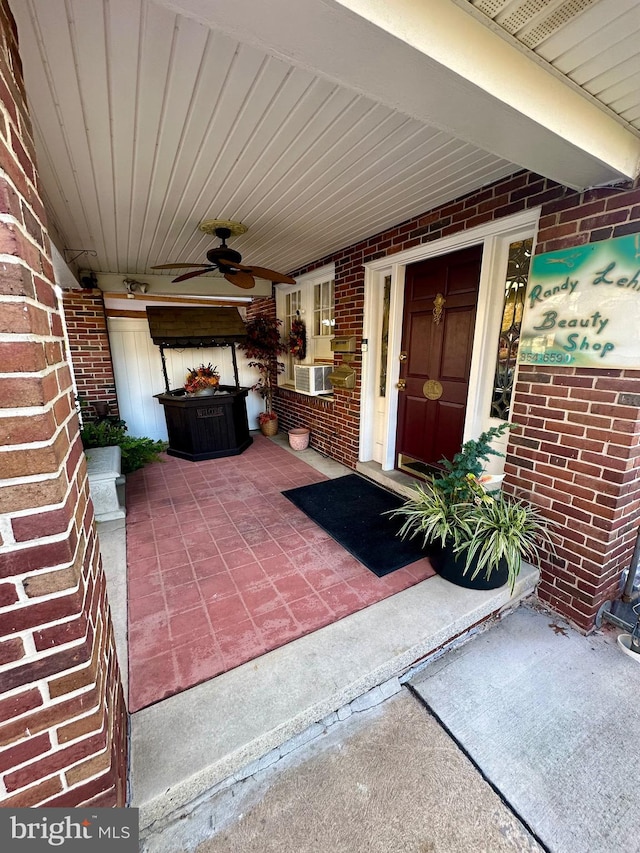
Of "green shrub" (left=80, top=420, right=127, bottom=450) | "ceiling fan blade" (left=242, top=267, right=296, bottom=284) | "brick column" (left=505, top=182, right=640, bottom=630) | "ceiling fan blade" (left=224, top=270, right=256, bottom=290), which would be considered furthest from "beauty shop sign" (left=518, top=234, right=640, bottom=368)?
"green shrub" (left=80, top=420, right=127, bottom=450)

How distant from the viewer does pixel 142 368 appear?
16.8 feet

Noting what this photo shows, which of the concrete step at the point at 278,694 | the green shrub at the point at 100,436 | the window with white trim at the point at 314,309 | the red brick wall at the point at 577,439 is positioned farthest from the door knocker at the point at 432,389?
the green shrub at the point at 100,436

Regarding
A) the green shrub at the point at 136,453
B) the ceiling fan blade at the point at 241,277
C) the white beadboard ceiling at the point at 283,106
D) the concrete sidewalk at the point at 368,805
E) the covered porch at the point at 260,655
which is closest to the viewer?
the white beadboard ceiling at the point at 283,106

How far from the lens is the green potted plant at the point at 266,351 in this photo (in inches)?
208

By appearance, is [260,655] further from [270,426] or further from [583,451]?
[270,426]

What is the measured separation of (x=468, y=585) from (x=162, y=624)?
68.4 inches

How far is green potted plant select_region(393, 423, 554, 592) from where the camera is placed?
1948 millimetres

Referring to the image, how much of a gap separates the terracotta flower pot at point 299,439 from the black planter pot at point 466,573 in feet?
9.15

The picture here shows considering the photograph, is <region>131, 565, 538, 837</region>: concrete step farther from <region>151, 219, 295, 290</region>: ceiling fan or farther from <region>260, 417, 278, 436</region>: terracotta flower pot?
<region>260, 417, 278, 436</region>: terracotta flower pot

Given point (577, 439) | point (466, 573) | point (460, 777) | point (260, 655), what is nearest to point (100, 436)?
point (260, 655)

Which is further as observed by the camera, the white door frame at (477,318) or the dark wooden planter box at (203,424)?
the dark wooden planter box at (203,424)

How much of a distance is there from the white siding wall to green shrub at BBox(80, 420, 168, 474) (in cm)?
75

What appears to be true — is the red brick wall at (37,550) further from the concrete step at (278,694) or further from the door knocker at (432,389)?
the door knocker at (432,389)

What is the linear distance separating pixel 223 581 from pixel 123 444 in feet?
8.32
